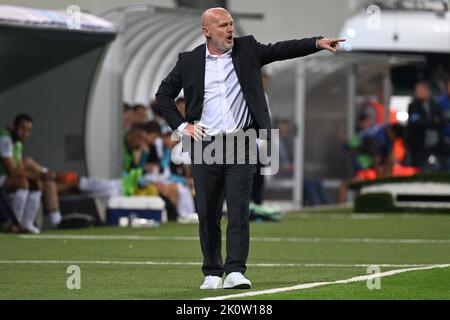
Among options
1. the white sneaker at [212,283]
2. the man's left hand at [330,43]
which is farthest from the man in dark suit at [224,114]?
the man's left hand at [330,43]

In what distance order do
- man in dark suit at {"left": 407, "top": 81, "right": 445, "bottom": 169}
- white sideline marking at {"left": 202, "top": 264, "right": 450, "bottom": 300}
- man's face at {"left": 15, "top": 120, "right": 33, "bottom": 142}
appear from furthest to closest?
1. man in dark suit at {"left": 407, "top": 81, "right": 445, "bottom": 169}
2. man's face at {"left": 15, "top": 120, "right": 33, "bottom": 142}
3. white sideline marking at {"left": 202, "top": 264, "right": 450, "bottom": 300}

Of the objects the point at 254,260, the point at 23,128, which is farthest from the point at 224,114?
the point at 23,128

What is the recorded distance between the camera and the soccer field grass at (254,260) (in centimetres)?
1193

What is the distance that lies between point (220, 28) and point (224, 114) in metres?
0.66

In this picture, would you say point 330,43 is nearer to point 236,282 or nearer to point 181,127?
point 181,127

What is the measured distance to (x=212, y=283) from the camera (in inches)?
482

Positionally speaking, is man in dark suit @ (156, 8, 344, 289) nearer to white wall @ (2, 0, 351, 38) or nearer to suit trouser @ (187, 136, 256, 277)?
suit trouser @ (187, 136, 256, 277)

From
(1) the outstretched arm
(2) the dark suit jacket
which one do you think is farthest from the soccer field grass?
(1) the outstretched arm

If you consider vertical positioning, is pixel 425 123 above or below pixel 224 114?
above

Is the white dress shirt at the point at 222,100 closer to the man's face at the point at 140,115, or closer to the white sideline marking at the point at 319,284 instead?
the white sideline marking at the point at 319,284

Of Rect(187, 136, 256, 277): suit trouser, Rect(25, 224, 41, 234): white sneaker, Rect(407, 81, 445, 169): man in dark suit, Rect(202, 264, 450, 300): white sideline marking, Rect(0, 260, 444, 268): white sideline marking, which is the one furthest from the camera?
Rect(407, 81, 445, 169): man in dark suit

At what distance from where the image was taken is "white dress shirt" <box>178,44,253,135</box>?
1232 cm

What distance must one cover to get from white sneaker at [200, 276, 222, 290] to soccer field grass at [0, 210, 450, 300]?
0.12 meters
